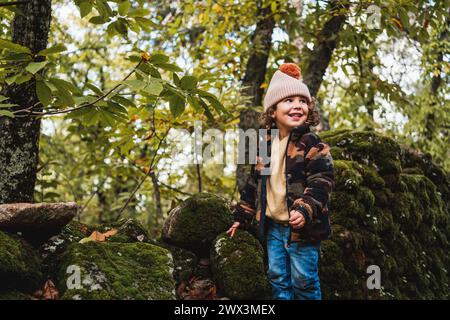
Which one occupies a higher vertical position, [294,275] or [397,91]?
[397,91]

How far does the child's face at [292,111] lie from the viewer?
10.4 feet

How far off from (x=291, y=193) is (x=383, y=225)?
1.97 m

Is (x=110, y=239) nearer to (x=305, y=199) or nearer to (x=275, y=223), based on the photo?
(x=275, y=223)

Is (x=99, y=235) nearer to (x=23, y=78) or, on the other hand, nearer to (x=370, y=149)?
(x=23, y=78)

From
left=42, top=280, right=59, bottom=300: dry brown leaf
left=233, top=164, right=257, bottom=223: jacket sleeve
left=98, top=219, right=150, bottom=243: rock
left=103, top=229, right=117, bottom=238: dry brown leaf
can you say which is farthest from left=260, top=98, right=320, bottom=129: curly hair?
left=42, top=280, right=59, bottom=300: dry brown leaf

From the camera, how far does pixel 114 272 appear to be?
9.31 ft

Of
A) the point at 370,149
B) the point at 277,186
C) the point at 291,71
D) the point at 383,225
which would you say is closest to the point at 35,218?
the point at 277,186

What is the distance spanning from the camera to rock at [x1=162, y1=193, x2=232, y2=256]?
3.78m

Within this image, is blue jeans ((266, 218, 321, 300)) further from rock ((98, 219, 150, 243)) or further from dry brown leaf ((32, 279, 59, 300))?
dry brown leaf ((32, 279, 59, 300))

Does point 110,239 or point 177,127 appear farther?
point 177,127
